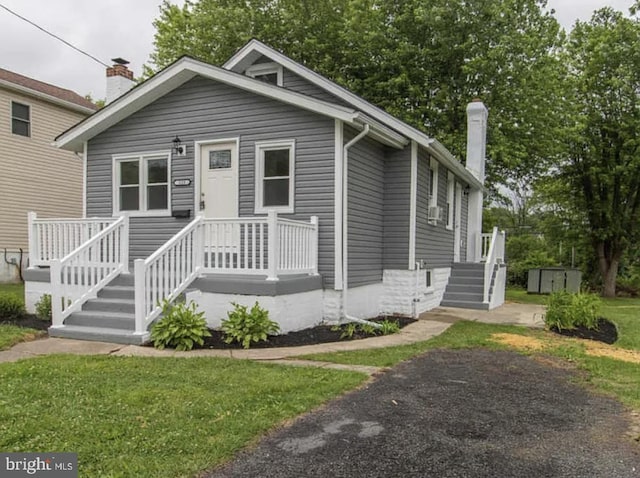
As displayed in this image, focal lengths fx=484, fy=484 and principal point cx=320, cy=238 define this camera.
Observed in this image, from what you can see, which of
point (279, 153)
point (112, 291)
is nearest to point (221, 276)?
point (112, 291)

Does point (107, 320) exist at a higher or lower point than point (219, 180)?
lower

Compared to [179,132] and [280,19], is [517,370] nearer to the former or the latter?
[179,132]

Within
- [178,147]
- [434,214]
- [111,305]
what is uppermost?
[178,147]

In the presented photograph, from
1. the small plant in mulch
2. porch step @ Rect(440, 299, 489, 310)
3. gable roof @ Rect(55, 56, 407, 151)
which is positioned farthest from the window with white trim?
the small plant in mulch

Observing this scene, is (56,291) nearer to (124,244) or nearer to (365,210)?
(124,244)

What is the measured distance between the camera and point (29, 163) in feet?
49.5

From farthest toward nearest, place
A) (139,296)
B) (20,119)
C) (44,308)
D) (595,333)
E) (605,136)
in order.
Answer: (605,136)
(20,119)
(595,333)
(44,308)
(139,296)

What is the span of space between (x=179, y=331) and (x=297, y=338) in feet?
5.53

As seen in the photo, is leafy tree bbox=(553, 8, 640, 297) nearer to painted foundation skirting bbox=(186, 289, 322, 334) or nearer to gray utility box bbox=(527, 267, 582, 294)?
gray utility box bbox=(527, 267, 582, 294)

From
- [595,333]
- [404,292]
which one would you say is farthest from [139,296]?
[595,333]

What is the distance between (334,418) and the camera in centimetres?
365

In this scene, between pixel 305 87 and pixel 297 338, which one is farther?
pixel 305 87

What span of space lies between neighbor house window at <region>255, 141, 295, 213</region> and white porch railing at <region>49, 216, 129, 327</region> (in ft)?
7.55

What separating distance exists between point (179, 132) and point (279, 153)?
6.72 ft
